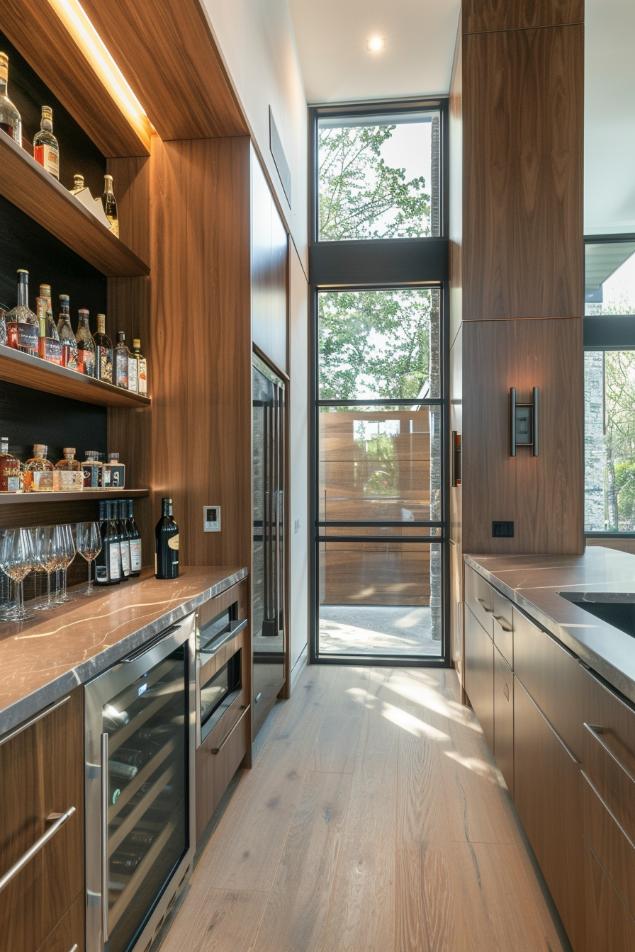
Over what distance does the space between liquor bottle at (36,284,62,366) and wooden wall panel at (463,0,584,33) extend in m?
3.06

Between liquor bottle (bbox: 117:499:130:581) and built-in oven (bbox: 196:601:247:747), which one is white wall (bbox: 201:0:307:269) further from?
built-in oven (bbox: 196:601:247:747)

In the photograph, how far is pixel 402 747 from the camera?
2867 millimetres

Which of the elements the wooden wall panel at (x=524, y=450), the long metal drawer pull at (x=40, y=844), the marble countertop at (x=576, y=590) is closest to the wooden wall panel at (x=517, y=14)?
the wooden wall panel at (x=524, y=450)

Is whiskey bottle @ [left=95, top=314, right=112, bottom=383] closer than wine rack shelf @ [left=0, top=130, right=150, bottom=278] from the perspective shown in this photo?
No

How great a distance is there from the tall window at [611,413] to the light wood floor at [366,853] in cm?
259

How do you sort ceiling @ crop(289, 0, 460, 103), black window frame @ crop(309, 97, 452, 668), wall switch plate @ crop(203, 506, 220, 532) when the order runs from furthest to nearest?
black window frame @ crop(309, 97, 452, 668), ceiling @ crop(289, 0, 460, 103), wall switch plate @ crop(203, 506, 220, 532)

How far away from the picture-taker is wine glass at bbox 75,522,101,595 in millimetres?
1993

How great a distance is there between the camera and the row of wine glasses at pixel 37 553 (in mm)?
1601

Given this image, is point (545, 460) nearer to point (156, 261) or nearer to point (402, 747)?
point (402, 747)

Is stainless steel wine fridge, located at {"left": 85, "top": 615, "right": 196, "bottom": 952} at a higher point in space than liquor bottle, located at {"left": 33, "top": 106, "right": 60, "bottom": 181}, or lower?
lower

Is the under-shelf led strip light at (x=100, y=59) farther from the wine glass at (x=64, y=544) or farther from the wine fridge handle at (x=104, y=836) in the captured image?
the wine fridge handle at (x=104, y=836)

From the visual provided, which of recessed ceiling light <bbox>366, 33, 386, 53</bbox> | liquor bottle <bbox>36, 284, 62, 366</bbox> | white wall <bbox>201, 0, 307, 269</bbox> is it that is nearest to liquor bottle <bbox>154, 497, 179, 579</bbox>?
liquor bottle <bbox>36, 284, 62, 366</bbox>

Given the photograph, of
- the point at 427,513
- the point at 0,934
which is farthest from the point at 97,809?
the point at 427,513

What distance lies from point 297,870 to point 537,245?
3292mm
